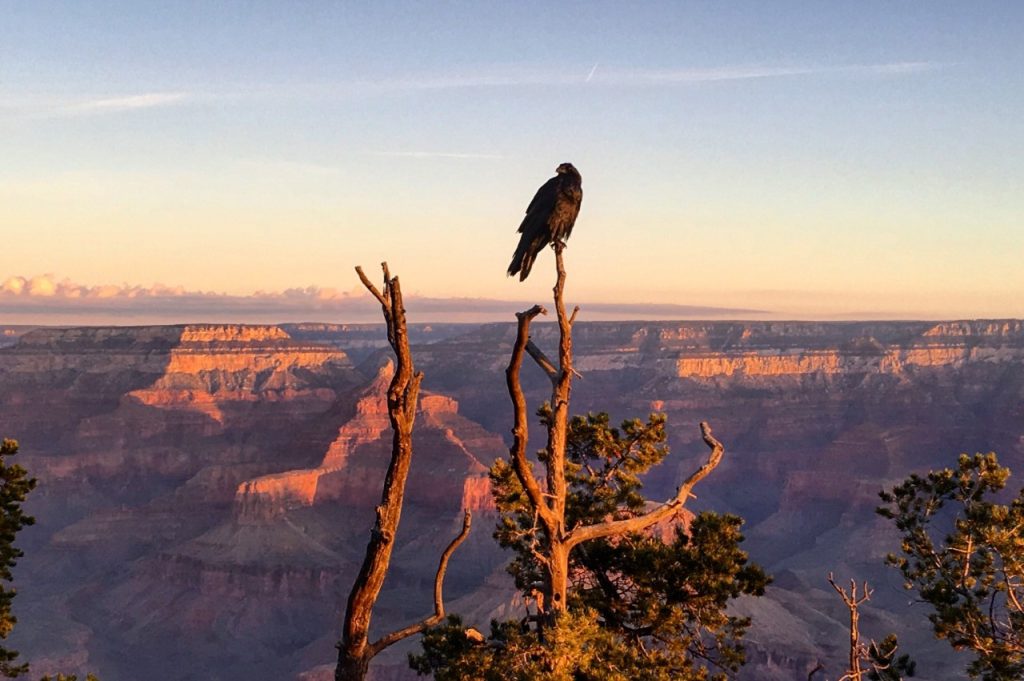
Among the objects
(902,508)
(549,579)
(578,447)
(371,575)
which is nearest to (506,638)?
(549,579)

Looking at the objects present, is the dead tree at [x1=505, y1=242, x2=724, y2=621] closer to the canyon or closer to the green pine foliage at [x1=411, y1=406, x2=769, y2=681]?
the green pine foliage at [x1=411, y1=406, x2=769, y2=681]

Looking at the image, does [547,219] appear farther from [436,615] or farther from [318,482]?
[318,482]

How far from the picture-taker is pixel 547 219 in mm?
21812

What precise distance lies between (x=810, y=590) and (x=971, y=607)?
300 ft

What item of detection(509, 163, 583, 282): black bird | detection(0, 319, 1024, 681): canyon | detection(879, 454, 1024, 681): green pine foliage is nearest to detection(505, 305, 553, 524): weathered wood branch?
detection(509, 163, 583, 282): black bird

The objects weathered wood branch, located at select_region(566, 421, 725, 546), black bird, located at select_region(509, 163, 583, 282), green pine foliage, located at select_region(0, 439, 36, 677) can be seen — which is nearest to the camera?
weathered wood branch, located at select_region(566, 421, 725, 546)

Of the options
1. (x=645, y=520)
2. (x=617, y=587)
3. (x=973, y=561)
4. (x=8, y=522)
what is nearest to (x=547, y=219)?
(x=645, y=520)

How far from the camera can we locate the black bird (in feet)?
71.8

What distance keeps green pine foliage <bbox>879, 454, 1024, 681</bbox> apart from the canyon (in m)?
62.0

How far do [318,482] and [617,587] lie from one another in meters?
117

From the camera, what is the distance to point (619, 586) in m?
24.5

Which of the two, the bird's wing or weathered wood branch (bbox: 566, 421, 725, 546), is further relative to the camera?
the bird's wing

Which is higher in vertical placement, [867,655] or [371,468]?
[867,655]

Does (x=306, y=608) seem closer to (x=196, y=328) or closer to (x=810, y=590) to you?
(x=810, y=590)
